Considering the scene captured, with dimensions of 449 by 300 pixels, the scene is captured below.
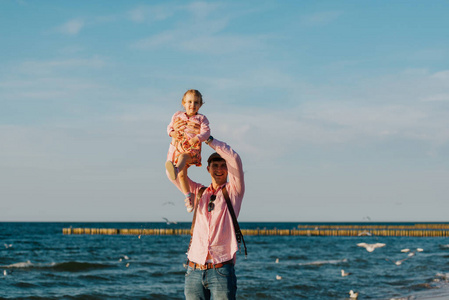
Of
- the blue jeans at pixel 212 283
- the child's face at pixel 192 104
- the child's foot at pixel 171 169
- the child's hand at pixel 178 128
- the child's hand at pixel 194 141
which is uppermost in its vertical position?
the child's face at pixel 192 104

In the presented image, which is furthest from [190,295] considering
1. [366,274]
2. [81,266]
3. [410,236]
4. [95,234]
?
[95,234]

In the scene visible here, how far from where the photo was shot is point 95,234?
78250 mm

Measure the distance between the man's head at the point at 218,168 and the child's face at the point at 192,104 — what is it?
43cm

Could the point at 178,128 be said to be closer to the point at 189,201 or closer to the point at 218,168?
the point at 218,168

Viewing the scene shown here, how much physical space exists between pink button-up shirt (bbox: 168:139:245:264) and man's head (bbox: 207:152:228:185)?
112 mm

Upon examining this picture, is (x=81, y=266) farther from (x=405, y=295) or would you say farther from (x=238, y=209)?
(x=238, y=209)

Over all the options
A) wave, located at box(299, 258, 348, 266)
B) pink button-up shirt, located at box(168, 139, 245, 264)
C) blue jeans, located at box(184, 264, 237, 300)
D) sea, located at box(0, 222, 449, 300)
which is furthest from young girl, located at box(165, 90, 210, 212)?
wave, located at box(299, 258, 348, 266)

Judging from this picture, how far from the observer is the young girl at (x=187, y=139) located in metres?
4.25

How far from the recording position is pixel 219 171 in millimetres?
4539

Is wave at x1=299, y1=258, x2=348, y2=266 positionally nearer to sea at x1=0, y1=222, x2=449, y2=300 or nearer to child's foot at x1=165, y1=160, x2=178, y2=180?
sea at x1=0, y1=222, x2=449, y2=300

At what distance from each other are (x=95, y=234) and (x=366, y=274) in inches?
2379

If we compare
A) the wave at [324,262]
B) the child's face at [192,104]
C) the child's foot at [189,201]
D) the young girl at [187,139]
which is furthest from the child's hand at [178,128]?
the wave at [324,262]

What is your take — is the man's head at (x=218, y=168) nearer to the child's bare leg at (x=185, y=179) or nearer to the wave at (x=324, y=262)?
the child's bare leg at (x=185, y=179)

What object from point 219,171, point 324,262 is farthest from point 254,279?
point 219,171
